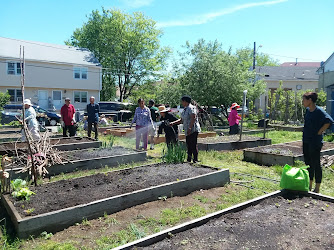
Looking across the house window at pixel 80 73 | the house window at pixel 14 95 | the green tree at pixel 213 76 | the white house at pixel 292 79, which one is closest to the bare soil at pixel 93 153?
the green tree at pixel 213 76

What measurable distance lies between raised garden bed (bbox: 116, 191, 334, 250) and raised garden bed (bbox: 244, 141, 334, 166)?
3.14 metres

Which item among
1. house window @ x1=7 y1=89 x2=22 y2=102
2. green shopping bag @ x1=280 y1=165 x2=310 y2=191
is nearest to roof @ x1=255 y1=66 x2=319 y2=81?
house window @ x1=7 y1=89 x2=22 y2=102

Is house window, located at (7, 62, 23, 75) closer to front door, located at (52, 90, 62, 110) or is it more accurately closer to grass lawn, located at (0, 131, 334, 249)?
front door, located at (52, 90, 62, 110)

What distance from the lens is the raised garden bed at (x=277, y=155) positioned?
25.2ft

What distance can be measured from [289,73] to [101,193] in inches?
1743

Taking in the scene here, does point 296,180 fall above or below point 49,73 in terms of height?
below

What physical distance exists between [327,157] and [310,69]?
4213cm

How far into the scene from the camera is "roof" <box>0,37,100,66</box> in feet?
102

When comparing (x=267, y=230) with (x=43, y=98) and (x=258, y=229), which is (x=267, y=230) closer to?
(x=258, y=229)

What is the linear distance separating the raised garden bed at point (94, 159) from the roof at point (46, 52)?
88.1ft

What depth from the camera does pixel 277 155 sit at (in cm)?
786

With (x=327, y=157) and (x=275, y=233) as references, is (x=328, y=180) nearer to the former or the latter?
(x=327, y=157)

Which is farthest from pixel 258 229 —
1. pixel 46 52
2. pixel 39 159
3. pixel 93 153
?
pixel 46 52

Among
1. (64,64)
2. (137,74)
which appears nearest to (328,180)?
(64,64)
